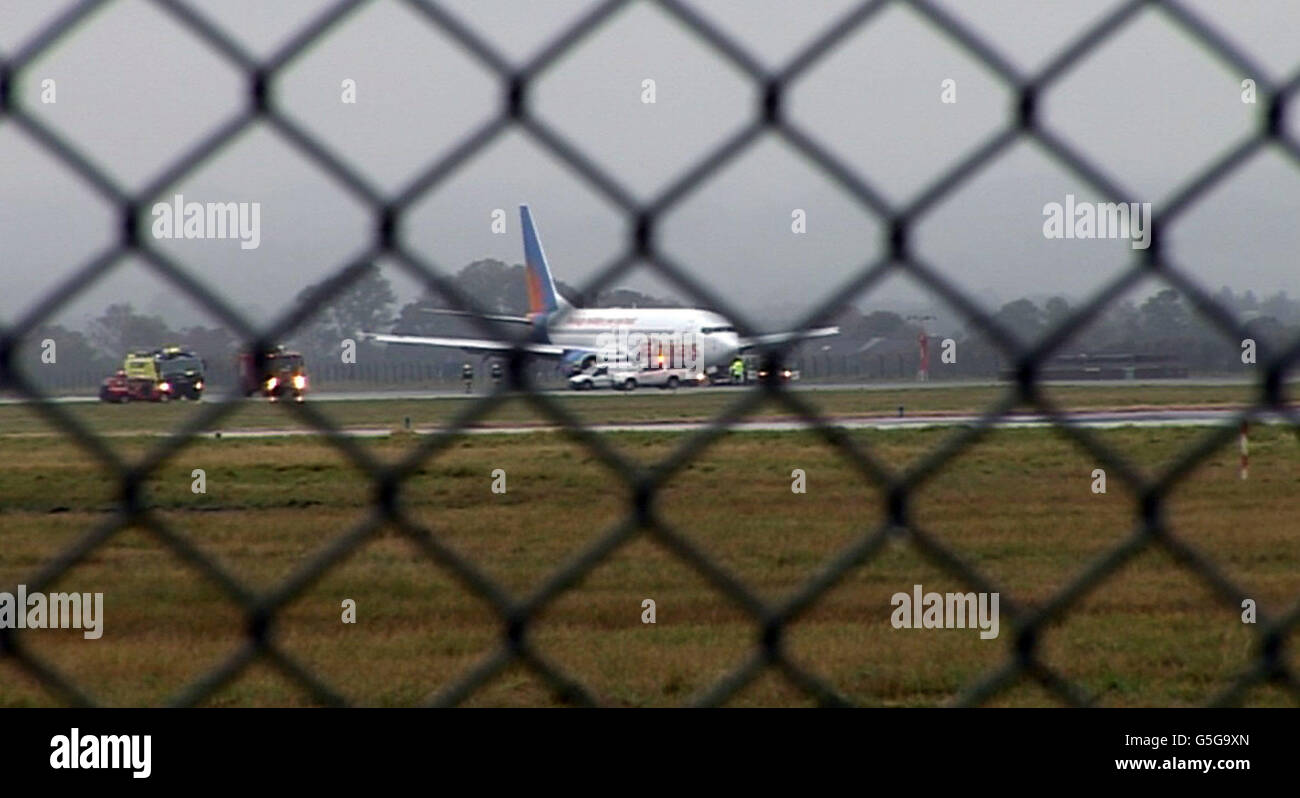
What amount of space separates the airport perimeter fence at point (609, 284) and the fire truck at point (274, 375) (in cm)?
2

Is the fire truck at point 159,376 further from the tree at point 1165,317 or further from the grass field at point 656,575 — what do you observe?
the tree at point 1165,317

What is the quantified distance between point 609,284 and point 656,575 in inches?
187

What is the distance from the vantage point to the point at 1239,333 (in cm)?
111

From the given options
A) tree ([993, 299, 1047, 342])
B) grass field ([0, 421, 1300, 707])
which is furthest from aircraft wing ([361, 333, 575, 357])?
tree ([993, 299, 1047, 342])

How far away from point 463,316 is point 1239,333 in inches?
20.5

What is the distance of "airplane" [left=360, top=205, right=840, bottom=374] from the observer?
1037mm

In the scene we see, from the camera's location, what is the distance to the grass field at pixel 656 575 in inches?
153

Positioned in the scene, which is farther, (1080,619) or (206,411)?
A: (1080,619)

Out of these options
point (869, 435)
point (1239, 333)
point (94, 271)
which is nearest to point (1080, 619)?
point (869, 435)

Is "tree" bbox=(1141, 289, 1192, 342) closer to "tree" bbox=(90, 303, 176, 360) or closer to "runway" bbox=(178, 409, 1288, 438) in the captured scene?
"runway" bbox=(178, 409, 1288, 438)

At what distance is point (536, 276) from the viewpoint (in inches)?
44.7

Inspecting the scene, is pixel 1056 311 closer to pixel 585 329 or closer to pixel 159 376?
pixel 585 329

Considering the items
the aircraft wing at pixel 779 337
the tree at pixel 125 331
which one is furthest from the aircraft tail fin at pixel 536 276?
the tree at pixel 125 331
